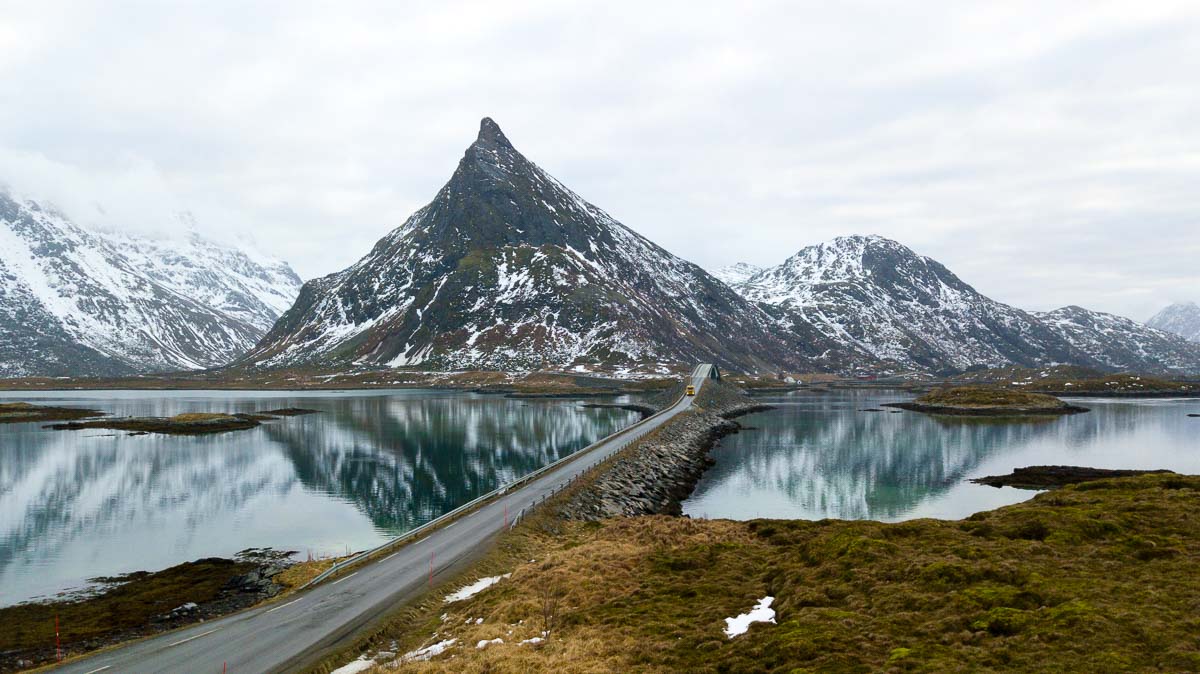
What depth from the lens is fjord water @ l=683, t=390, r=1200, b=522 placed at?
63656 mm

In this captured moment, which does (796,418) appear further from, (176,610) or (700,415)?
(176,610)

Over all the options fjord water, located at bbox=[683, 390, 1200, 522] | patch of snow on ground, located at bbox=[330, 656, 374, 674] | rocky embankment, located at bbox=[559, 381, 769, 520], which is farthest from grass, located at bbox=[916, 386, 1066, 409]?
patch of snow on ground, located at bbox=[330, 656, 374, 674]

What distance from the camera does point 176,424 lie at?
12369 centimetres

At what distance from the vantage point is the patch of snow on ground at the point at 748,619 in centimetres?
2375

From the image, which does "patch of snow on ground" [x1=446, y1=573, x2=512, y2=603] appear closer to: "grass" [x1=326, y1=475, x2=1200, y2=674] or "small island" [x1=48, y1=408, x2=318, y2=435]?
"grass" [x1=326, y1=475, x2=1200, y2=674]

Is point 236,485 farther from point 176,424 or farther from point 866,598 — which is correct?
point 866,598

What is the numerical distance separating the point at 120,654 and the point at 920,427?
13340 cm

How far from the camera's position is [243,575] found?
40281 mm

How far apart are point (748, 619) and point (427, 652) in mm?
12480

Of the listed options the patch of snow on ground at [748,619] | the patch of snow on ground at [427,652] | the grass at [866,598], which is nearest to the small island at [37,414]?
the grass at [866,598]

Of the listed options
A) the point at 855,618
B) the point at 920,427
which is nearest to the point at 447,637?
the point at 855,618

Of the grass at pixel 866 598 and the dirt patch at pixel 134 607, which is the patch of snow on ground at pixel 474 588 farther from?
the dirt patch at pixel 134 607

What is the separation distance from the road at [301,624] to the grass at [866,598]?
1813mm

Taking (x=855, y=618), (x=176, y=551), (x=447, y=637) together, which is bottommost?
(x=176, y=551)
